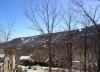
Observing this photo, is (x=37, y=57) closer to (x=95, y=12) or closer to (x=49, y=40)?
(x=49, y=40)

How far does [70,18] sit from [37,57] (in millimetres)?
50270

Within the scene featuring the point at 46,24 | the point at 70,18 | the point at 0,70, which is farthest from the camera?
the point at 0,70

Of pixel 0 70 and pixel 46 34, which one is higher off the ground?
pixel 46 34

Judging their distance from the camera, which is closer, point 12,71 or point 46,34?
point 46,34

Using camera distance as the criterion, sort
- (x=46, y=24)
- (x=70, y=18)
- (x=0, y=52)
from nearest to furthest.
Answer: (x=46, y=24), (x=70, y=18), (x=0, y=52)

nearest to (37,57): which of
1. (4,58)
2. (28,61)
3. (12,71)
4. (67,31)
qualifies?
(28,61)

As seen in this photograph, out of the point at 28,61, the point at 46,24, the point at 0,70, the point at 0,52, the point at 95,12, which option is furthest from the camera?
the point at 28,61

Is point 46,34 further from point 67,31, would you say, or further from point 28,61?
point 28,61

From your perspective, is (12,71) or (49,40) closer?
(49,40)

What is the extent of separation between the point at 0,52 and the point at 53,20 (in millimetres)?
22416

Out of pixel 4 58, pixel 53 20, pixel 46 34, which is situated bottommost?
pixel 4 58

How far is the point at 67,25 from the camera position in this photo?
21.8 m

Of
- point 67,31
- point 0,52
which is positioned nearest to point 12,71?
point 0,52

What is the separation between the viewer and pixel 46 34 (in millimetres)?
19719
